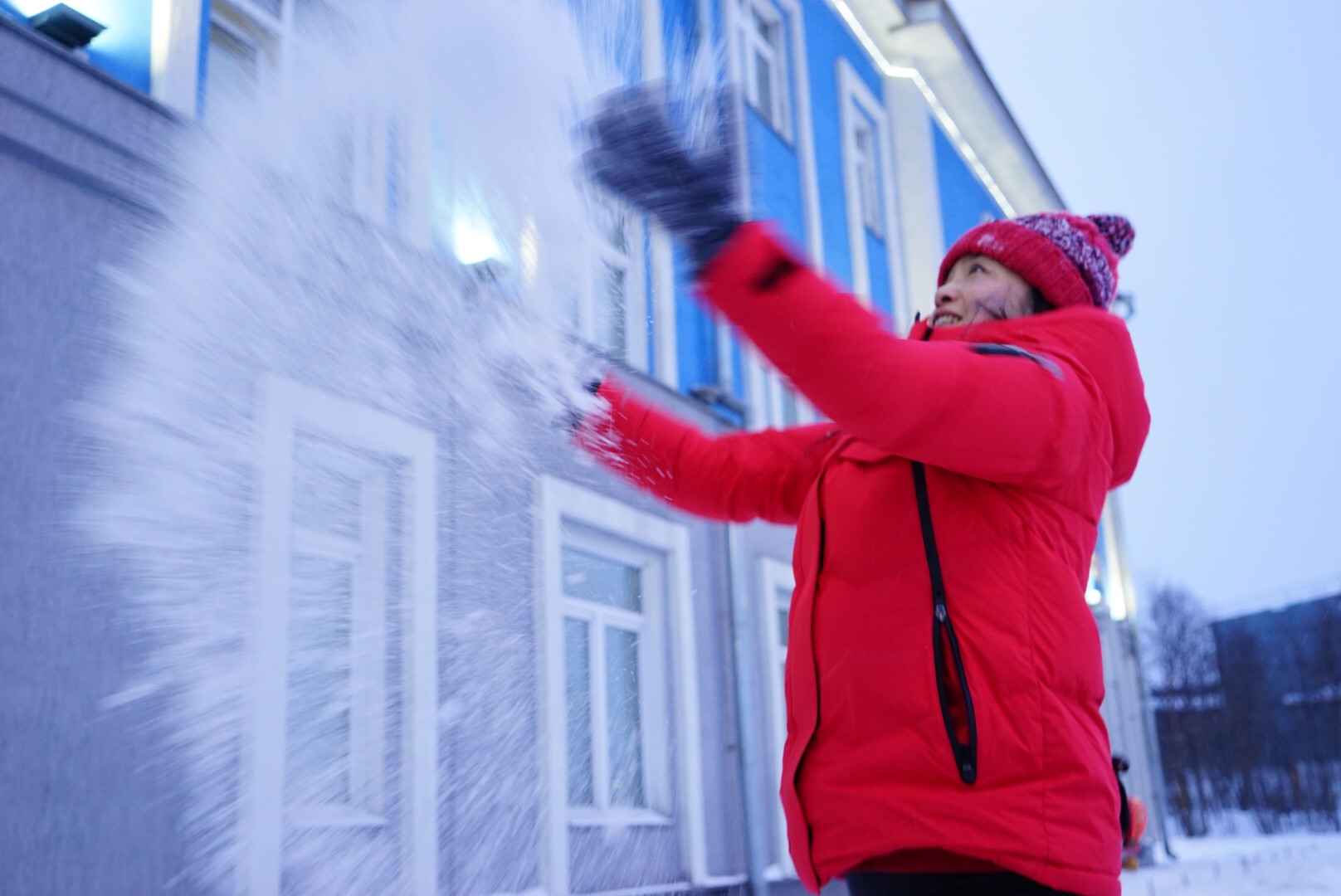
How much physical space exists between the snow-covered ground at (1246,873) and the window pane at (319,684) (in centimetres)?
536

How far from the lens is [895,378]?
1.35m

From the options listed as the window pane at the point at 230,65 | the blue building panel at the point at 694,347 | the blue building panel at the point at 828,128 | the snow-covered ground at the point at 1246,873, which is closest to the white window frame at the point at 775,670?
the blue building panel at the point at 694,347

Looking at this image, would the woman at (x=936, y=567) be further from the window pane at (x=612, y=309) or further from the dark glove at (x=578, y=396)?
the window pane at (x=612, y=309)

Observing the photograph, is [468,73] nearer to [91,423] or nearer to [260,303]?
[260,303]

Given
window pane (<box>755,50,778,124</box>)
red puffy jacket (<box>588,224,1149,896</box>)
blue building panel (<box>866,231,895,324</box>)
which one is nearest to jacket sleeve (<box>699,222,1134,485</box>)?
red puffy jacket (<box>588,224,1149,896</box>)

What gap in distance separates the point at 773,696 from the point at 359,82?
4.15m

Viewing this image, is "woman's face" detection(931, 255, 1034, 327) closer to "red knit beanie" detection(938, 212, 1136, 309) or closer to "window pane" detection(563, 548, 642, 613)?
"red knit beanie" detection(938, 212, 1136, 309)

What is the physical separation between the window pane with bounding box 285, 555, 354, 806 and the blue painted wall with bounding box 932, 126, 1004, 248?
884 cm

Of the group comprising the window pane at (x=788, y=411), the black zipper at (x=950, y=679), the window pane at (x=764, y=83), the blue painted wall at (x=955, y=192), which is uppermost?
the blue painted wall at (x=955, y=192)

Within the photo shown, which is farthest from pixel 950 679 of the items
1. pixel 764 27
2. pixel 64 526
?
pixel 764 27

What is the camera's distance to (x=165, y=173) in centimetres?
364

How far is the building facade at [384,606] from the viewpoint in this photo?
10.4 feet

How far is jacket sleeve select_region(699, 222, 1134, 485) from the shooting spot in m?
1.33

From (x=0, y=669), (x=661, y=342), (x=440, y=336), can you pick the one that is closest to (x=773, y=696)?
(x=661, y=342)
